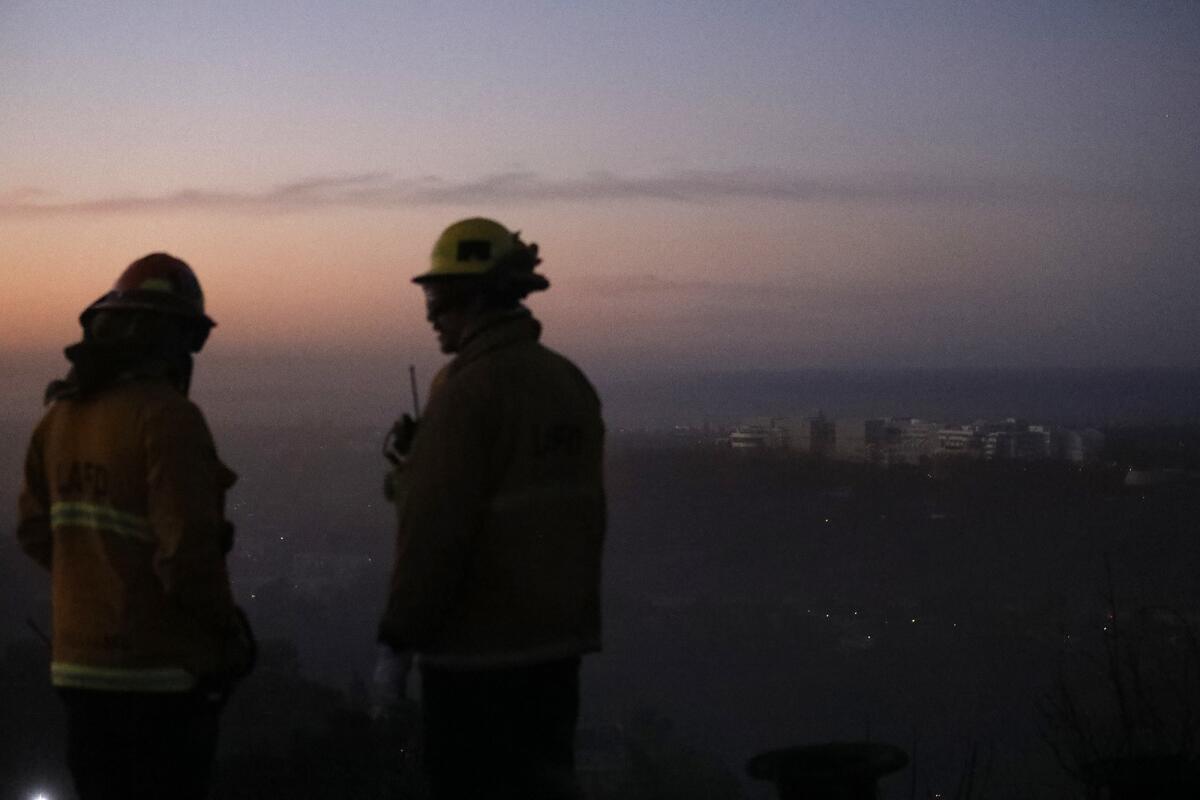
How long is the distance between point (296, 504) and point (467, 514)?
12.3m

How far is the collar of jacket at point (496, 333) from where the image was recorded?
3.75 m

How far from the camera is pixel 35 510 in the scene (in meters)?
4.09

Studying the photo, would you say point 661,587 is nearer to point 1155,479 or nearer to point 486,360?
point 1155,479

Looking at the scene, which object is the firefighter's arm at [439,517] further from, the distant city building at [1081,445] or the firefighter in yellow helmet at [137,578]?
the distant city building at [1081,445]

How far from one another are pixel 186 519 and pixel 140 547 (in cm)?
23

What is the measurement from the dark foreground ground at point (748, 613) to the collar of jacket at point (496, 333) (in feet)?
4.27

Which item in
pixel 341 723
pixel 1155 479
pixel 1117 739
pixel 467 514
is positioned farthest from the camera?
pixel 1155 479

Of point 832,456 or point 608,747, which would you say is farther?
point 832,456

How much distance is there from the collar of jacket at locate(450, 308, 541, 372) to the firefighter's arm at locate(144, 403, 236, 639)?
2.46 feet

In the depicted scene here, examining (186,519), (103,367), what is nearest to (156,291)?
(103,367)

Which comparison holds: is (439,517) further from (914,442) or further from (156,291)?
(914,442)

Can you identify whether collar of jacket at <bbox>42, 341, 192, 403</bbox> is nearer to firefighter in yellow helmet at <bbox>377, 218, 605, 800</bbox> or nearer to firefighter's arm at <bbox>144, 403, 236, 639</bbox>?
firefighter's arm at <bbox>144, 403, 236, 639</bbox>

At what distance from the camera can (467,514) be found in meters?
3.54

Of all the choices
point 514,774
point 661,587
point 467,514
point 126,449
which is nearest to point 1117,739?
point 514,774
